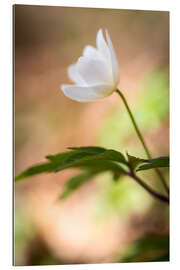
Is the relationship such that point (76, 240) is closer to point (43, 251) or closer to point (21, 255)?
point (43, 251)

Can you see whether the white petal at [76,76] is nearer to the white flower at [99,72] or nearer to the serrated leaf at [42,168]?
the white flower at [99,72]

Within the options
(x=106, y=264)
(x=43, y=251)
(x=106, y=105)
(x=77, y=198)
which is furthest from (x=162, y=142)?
(x=43, y=251)

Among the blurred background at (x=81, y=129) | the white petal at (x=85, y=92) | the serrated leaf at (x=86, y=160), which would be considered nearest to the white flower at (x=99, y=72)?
the white petal at (x=85, y=92)

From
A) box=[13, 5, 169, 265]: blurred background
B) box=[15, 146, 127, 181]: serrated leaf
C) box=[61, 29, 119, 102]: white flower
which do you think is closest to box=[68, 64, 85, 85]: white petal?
box=[61, 29, 119, 102]: white flower

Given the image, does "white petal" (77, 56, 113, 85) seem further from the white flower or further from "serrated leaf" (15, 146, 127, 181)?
"serrated leaf" (15, 146, 127, 181)
